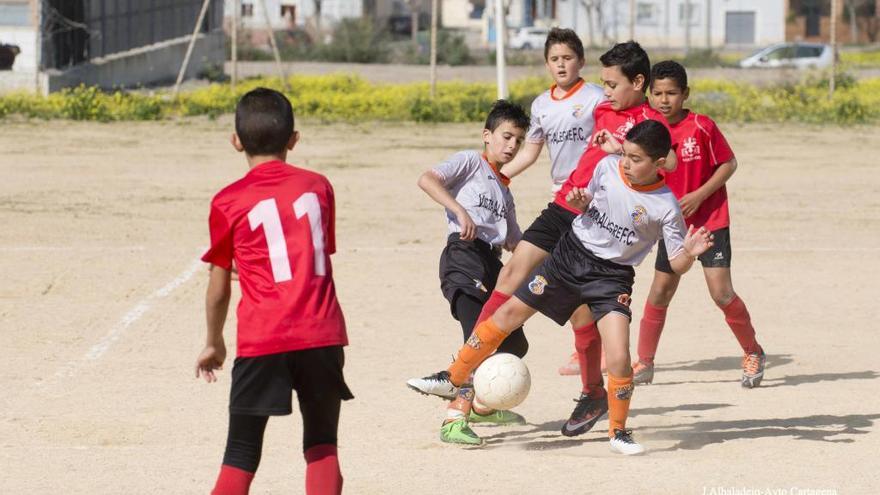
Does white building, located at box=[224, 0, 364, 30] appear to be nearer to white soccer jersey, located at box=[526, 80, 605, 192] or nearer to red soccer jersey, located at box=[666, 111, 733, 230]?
white soccer jersey, located at box=[526, 80, 605, 192]

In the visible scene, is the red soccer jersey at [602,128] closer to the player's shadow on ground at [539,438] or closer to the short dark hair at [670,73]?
the short dark hair at [670,73]

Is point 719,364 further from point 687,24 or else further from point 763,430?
point 687,24

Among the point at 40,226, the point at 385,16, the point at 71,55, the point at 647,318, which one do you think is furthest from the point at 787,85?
the point at 385,16

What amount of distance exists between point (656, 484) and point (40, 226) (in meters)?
9.67

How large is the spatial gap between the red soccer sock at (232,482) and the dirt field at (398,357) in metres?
1.26

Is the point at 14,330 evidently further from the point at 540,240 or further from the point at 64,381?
the point at 540,240

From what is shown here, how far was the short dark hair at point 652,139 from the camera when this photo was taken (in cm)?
676

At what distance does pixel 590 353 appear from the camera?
7.66m

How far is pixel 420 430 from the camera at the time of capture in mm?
7449

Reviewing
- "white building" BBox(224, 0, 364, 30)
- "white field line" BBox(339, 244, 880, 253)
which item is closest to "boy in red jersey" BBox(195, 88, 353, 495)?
"white field line" BBox(339, 244, 880, 253)

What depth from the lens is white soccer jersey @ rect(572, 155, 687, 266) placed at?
22.5 ft

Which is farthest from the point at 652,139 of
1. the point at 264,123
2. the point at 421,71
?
the point at 421,71

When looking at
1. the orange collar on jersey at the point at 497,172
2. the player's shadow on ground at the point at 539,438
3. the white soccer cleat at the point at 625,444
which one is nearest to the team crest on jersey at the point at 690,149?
the orange collar on jersey at the point at 497,172

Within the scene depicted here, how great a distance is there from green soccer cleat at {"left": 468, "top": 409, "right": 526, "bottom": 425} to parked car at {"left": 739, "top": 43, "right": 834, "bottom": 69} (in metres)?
40.1
